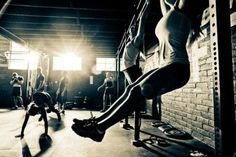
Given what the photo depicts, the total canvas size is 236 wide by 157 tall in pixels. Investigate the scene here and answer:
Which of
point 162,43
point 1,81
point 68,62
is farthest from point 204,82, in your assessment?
point 1,81

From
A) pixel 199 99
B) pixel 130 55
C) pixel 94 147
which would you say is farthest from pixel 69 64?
pixel 199 99

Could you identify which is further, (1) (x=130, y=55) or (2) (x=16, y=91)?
(2) (x=16, y=91)

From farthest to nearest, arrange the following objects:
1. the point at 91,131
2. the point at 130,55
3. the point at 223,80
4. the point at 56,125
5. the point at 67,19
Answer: the point at 67,19 → the point at 56,125 → the point at 130,55 → the point at 91,131 → the point at 223,80

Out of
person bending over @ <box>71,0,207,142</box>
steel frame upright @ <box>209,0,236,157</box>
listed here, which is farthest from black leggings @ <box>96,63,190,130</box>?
steel frame upright @ <box>209,0,236,157</box>

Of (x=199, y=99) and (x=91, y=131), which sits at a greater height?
(x=199, y=99)

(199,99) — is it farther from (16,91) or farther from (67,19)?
(16,91)

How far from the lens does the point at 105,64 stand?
12891mm

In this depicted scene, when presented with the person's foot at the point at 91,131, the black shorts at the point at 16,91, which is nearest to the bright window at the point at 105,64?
the black shorts at the point at 16,91

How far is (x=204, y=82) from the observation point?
3693mm

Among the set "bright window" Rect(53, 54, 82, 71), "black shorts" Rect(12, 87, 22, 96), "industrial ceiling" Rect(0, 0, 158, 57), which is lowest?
"black shorts" Rect(12, 87, 22, 96)

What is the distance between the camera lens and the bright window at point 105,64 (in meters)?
12.8

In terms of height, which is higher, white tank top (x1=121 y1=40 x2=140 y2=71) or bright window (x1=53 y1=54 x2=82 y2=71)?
bright window (x1=53 y1=54 x2=82 y2=71)

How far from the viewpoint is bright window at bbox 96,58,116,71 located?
1275 cm

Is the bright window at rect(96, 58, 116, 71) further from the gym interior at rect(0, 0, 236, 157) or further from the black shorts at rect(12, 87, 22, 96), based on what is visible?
the black shorts at rect(12, 87, 22, 96)
